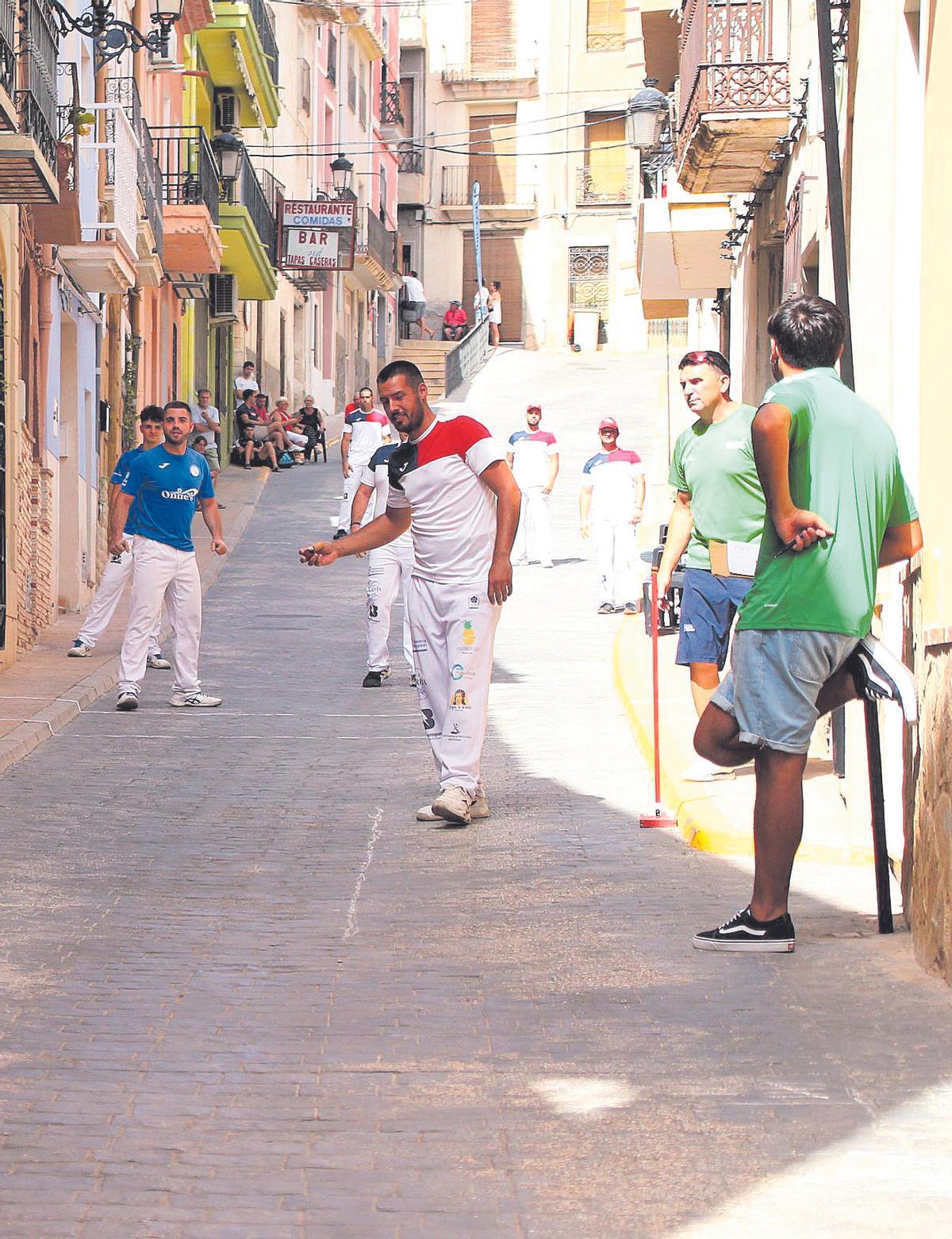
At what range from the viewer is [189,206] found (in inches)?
1134

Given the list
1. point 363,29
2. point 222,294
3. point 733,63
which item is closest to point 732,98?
point 733,63

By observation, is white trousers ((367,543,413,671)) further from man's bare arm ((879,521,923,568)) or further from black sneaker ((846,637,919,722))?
man's bare arm ((879,521,923,568))

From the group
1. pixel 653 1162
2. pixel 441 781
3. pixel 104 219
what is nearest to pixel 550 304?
pixel 104 219

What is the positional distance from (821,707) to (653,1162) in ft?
7.51

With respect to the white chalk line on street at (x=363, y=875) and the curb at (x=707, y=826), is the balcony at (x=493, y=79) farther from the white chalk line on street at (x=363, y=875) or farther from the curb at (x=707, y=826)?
the white chalk line on street at (x=363, y=875)

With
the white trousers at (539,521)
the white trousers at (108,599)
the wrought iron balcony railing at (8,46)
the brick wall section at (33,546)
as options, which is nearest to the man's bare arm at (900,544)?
the wrought iron balcony railing at (8,46)

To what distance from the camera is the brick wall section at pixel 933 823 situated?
568 centimetres

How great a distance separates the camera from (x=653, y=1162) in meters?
4.25

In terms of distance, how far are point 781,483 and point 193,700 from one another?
26.2ft

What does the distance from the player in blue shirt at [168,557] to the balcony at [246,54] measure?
22589 mm

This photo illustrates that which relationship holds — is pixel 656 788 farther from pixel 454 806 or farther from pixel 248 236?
pixel 248 236

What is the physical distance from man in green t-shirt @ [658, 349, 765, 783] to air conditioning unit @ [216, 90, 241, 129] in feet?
103

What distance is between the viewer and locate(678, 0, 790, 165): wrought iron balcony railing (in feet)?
46.7

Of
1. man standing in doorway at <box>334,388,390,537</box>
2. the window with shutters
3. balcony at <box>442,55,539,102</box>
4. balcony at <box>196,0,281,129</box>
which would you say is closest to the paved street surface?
man standing in doorway at <box>334,388,390,537</box>
